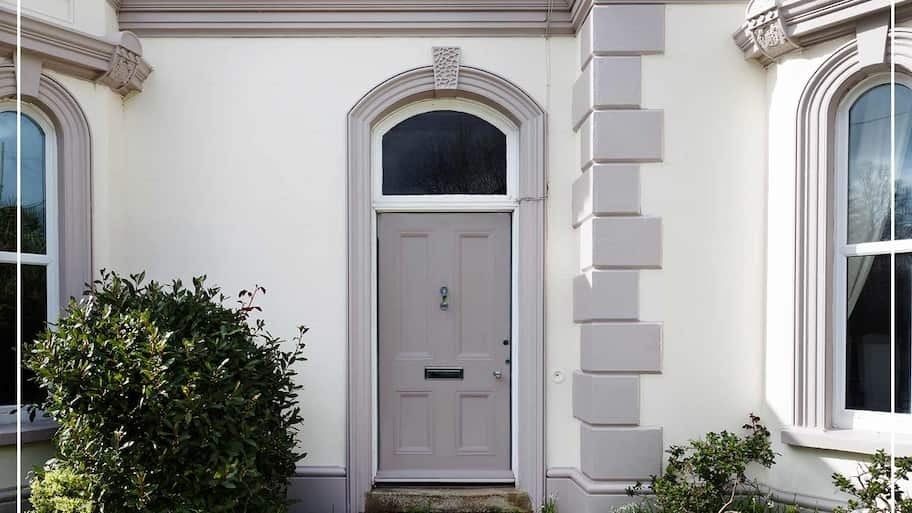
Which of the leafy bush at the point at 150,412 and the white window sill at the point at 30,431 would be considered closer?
the leafy bush at the point at 150,412

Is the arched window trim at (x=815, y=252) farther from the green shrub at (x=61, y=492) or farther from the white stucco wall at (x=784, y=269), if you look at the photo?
the green shrub at (x=61, y=492)

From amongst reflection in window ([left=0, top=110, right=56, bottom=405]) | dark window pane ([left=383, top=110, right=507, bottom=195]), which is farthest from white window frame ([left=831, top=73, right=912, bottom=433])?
reflection in window ([left=0, top=110, right=56, bottom=405])

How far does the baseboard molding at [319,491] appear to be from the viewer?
5523mm

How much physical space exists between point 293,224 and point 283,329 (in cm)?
80

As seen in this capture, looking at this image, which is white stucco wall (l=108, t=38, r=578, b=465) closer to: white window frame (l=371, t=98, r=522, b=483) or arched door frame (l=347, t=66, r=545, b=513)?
arched door frame (l=347, t=66, r=545, b=513)

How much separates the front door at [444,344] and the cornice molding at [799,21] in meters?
2.14

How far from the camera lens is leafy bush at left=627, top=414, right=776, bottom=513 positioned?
4660 millimetres

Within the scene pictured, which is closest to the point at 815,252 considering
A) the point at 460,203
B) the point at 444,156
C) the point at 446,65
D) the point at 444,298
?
the point at 460,203

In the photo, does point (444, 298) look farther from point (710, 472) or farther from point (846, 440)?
point (846, 440)

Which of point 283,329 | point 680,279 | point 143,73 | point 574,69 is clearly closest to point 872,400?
point 680,279

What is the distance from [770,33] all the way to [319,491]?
450cm

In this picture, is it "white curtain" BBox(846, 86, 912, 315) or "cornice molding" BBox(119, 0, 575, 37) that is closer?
"white curtain" BBox(846, 86, 912, 315)

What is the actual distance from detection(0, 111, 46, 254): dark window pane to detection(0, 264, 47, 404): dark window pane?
176 millimetres

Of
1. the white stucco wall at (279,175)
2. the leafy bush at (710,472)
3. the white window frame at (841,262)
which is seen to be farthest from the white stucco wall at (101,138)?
the white window frame at (841,262)
